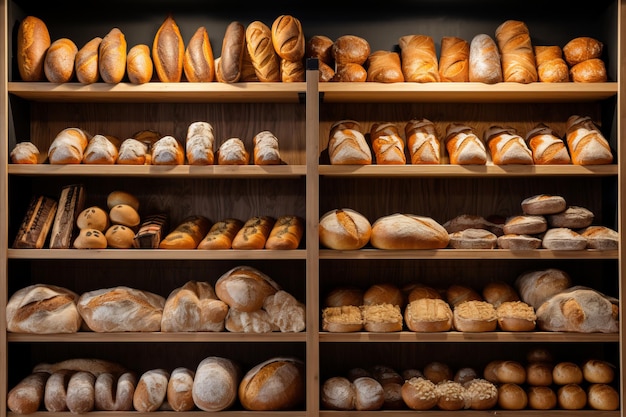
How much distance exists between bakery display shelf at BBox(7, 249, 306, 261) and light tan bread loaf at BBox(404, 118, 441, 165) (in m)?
0.68

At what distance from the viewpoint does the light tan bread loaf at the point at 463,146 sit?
2.82m

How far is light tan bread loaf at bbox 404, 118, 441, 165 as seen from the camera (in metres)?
2.89

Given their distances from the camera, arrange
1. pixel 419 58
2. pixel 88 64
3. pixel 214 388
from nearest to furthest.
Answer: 1. pixel 214 388
2. pixel 88 64
3. pixel 419 58

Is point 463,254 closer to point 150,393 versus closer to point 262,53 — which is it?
point 262,53

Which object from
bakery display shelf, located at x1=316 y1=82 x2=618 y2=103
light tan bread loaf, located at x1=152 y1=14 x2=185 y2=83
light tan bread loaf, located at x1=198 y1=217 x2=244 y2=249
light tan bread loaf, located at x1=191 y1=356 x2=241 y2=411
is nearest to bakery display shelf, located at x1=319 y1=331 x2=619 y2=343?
light tan bread loaf, located at x1=191 y1=356 x2=241 y2=411

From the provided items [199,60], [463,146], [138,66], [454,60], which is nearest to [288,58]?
[199,60]

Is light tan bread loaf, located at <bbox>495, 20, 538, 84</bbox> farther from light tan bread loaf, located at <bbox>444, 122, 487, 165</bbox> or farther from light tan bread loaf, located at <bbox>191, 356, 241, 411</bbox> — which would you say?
light tan bread loaf, located at <bbox>191, 356, 241, 411</bbox>

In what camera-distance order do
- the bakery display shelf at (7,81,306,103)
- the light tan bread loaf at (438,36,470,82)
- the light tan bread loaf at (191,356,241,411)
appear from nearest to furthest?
the light tan bread loaf at (191,356,241,411), the bakery display shelf at (7,81,306,103), the light tan bread loaf at (438,36,470,82)

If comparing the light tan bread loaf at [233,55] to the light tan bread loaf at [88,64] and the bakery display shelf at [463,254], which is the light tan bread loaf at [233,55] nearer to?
the light tan bread loaf at [88,64]

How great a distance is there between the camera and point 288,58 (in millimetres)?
2871

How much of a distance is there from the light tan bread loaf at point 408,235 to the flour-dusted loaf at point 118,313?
3.43 feet

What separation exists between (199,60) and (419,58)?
1.01 metres

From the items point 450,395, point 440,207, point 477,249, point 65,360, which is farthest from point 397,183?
point 65,360

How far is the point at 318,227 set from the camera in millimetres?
2812
